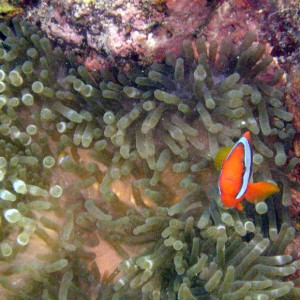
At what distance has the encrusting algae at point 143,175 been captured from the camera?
220 cm

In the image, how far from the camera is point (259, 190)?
193 centimetres

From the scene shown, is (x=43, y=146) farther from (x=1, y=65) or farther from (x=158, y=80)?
(x=158, y=80)

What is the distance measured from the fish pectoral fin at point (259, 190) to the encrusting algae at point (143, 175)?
250 mm

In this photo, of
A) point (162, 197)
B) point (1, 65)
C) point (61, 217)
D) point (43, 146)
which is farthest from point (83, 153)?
point (1, 65)

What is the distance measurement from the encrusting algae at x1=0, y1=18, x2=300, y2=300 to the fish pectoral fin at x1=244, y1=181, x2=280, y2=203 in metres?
0.25

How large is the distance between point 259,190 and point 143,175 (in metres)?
0.86

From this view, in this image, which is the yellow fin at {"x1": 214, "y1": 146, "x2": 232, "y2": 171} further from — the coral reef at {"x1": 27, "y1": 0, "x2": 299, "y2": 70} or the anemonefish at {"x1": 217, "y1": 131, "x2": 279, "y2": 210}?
the coral reef at {"x1": 27, "y1": 0, "x2": 299, "y2": 70}

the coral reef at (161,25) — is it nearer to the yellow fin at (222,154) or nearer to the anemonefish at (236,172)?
the yellow fin at (222,154)

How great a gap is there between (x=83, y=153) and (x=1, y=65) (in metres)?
0.96

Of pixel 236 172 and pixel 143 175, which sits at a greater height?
pixel 236 172

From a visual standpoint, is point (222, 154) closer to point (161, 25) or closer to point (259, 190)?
point (259, 190)

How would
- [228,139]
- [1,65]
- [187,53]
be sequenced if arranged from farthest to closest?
[1,65], [187,53], [228,139]

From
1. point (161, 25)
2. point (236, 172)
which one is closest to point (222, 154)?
point (236, 172)

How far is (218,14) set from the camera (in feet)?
8.45
